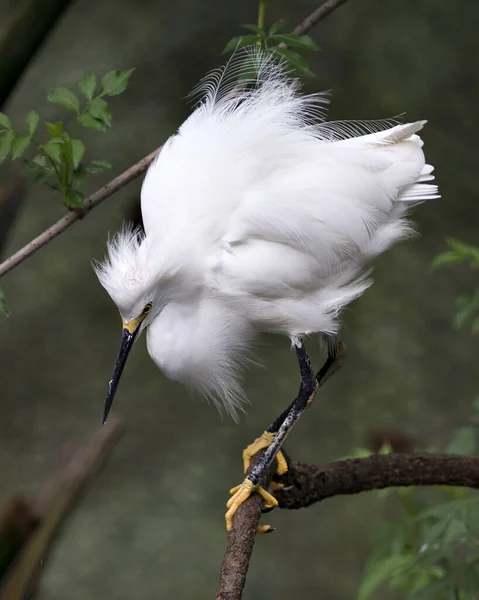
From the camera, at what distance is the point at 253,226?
1.01 meters

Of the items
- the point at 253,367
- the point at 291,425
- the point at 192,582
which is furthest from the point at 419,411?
the point at 291,425

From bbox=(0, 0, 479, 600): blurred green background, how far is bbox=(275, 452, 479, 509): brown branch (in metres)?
1.19

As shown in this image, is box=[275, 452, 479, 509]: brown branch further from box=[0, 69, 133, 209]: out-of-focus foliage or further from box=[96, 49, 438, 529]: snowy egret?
box=[0, 69, 133, 209]: out-of-focus foliage

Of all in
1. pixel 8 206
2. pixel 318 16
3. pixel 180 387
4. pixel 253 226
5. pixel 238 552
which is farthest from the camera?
pixel 180 387

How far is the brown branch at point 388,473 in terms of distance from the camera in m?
1.02

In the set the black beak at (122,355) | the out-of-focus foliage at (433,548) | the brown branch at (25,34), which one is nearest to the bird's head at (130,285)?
the black beak at (122,355)

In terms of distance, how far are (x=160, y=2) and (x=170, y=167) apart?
4.28 ft

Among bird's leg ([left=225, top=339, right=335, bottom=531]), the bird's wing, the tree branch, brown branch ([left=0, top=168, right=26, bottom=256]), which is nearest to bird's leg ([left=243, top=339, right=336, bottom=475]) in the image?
bird's leg ([left=225, top=339, right=335, bottom=531])

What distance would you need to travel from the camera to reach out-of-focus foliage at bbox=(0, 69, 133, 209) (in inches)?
35.8

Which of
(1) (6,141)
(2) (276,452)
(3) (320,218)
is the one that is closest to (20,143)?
(1) (6,141)

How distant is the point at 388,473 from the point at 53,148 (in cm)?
59

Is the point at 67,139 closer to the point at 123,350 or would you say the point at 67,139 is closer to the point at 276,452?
the point at 123,350

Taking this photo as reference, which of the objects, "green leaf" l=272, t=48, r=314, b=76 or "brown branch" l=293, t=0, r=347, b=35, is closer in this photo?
"green leaf" l=272, t=48, r=314, b=76

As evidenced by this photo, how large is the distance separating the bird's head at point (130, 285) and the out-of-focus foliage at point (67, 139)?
9 centimetres
